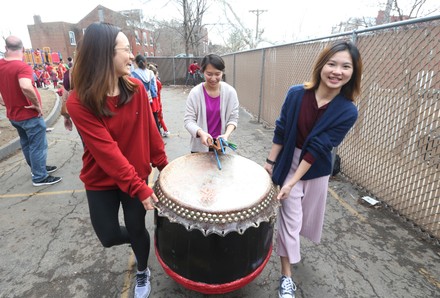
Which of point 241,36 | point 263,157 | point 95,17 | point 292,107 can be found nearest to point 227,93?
point 292,107

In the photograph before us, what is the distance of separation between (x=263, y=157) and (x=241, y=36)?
31.1 metres

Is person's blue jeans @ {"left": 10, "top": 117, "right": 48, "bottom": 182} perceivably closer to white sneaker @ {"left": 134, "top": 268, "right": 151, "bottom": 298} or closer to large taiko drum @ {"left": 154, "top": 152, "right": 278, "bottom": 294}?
white sneaker @ {"left": 134, "top": 268, "right": 151, "bottom": 298}

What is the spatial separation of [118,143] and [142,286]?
1240 mm

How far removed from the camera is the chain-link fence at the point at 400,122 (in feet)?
9.78

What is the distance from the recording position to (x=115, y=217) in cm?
191

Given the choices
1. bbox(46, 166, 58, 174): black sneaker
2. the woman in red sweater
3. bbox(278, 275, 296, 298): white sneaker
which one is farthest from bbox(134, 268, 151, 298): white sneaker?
bbox(46, 166, 58, 174): black sneaker

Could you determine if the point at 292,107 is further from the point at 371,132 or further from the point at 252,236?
the point at 371,132

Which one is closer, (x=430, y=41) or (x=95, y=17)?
(x=430, y=41)

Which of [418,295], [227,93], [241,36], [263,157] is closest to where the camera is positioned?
[418,295]

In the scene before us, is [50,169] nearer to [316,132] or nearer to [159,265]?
[159,265]

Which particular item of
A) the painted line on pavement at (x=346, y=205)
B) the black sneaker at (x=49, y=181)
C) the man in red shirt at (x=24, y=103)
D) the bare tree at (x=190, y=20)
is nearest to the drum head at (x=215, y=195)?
the painted line on pavement at (x=346, y=205)

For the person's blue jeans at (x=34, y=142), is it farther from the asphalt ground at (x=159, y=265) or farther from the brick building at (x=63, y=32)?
the brick building at (x=63, y=32)

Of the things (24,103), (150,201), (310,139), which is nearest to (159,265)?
(150,201)

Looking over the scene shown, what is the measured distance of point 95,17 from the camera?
1633 inches
